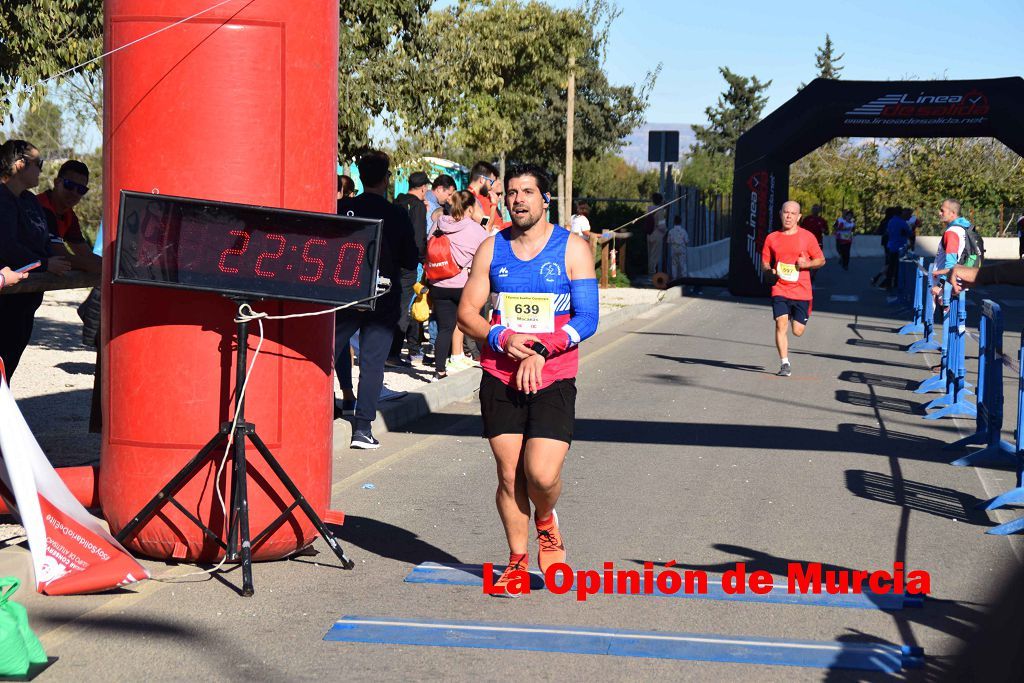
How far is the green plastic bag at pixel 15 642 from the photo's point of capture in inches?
180

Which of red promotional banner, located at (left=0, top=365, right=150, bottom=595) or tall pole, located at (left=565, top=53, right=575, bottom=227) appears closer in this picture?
red promotional banner, located at (left=0, top=365, right=150, bottom=595)

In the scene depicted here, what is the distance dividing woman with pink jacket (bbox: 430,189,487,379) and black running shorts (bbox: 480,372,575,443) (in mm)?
6464

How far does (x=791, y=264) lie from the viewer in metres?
14.8

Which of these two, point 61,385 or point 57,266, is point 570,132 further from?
point 57,266

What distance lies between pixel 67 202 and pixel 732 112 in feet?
399

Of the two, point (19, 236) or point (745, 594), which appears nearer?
point (745, 594)

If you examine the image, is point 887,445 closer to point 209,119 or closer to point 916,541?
point 916,541

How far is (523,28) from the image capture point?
1410 inches

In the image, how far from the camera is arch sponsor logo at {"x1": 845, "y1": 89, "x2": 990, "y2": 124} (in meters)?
28.4

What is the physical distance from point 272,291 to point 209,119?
2.83ft

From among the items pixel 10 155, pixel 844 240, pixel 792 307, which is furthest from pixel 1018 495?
pixel 844 240

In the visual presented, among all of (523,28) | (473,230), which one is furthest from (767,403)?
(523,28)

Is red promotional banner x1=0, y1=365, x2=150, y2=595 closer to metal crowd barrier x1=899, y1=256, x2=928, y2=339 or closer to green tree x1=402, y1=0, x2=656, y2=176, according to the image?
green tree x1=402, y1=0, x2=656, y2=176

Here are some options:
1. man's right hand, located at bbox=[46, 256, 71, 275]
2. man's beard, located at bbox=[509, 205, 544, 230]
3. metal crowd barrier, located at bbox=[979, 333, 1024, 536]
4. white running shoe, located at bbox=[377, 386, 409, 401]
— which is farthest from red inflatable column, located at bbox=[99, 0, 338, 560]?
white running shoe, located at bbox=[377, 386, 409, 401]
